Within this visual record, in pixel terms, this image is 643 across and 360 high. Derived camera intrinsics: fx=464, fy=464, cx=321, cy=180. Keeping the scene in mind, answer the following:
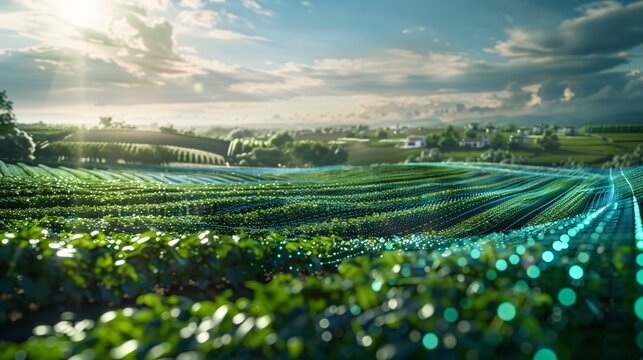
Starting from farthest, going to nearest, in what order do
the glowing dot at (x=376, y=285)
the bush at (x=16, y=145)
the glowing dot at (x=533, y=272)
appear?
the bush at (x=16, y=145) → the glowing dot at (x=533, y=272) → the glowing dot at (x=376, y=285)

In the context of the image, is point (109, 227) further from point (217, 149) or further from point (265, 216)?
point (217, 149)

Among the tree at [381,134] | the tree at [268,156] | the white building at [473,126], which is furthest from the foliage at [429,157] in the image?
Answer: the tree at [268,156]

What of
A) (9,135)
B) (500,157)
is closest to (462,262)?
(9,135)

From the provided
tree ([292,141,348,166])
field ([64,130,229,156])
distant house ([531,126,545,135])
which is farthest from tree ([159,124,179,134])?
distant house ([531,126,545,135])

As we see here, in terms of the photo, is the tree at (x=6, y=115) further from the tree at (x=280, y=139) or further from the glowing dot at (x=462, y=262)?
the glowing dot at (x=462, y=262)

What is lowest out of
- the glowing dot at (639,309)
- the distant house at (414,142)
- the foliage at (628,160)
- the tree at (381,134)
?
the glowing dot at (639,309)

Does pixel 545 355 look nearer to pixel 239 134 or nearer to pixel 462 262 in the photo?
pixel 462 262

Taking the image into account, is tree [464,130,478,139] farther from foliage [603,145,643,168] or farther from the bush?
the bush

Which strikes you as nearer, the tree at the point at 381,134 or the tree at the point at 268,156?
the tree at the point at 268,156
